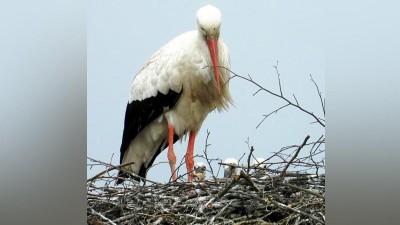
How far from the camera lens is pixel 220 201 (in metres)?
2.68

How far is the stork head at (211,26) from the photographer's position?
9.30 ft

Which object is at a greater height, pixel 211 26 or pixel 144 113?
pixel 211 26

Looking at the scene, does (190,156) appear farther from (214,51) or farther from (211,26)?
(211,26)

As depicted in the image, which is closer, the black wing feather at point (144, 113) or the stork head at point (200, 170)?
the stork head at point (200, 170)

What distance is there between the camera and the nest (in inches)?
102

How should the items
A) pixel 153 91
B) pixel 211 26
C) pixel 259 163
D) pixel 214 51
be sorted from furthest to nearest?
pixel 153 91
pixel 214 51
pixel 211 26
pixel 259 163

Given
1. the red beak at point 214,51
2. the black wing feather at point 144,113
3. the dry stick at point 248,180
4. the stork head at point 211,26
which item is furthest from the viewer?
the black wing feather at point 144,113

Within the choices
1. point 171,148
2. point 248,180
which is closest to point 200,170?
point 171,148

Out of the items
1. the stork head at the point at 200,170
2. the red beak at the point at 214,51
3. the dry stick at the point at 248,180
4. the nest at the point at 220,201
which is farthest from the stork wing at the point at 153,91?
the dry stick at the point at 248,180

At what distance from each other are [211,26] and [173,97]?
0.45m

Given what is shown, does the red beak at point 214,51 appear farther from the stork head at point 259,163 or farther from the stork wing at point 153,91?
the stork head at point 259,163

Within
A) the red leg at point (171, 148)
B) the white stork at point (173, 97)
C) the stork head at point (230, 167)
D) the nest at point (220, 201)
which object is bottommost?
the nest at point (220, 201)

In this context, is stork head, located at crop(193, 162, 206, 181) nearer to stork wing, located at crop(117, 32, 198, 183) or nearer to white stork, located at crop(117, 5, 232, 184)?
white stork, located at crop(117, 5, 232, 184)

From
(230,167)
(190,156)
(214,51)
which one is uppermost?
(214,51)
